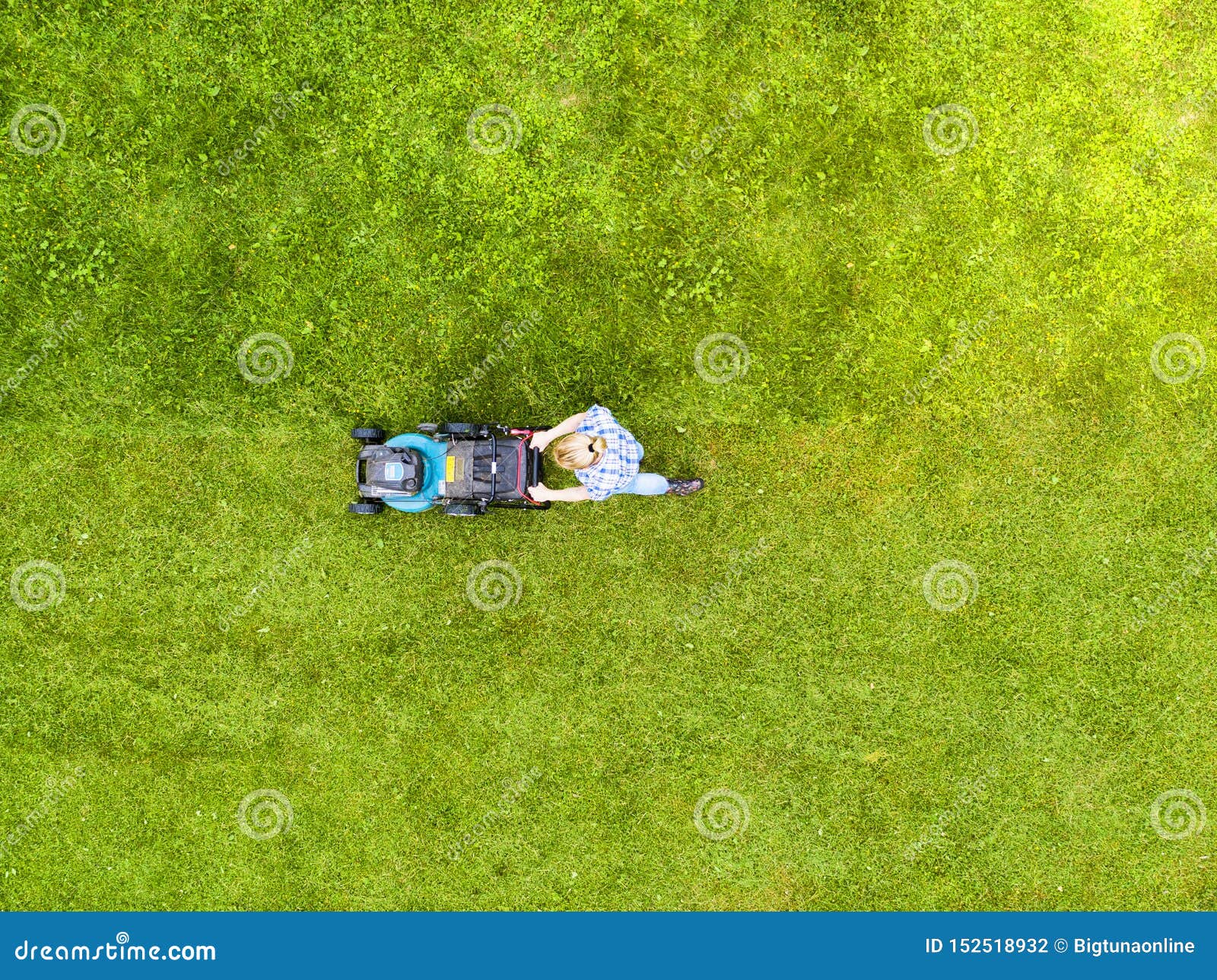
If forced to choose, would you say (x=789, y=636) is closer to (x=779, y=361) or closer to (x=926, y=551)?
(x=926, y=551)

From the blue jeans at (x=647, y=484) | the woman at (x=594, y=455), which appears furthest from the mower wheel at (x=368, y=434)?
the blue jeans at (x=647, y=484)

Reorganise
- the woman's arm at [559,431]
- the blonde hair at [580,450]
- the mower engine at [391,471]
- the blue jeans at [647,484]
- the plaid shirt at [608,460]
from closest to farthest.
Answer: the blonde hair at [580,450], the plaid shirt at [608,460], the woman's arm at [559,431], the mower engine at [391,471], the blue jeans at [647,484]

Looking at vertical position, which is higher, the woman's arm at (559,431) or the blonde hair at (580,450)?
the woman's arm at (559,431)

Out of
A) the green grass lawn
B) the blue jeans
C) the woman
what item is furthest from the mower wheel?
the blue jeans

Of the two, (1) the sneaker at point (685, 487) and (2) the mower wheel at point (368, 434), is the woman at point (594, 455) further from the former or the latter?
(2) the mower wheel at point (368, 434)

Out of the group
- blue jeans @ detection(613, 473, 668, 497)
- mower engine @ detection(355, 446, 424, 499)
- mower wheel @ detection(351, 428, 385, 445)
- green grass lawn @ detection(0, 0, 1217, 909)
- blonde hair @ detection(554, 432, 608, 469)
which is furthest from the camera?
green grass lawn @ detection(0, 0, 1217, 909)

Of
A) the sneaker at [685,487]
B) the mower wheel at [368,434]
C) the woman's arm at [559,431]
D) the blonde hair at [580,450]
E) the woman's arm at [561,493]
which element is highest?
the mower wheel at [368,434]

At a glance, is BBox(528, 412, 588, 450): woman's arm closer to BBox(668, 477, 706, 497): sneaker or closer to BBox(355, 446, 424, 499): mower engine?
BBox(355, 446, 424, 499): mower engine

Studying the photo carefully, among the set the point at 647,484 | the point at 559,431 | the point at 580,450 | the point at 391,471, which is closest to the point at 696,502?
the point at 647,484
